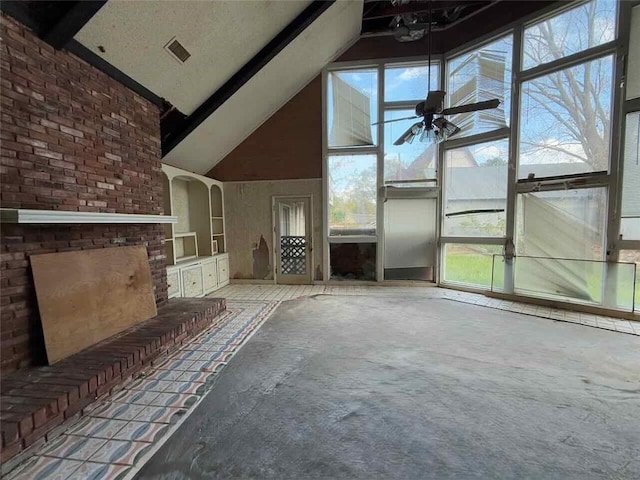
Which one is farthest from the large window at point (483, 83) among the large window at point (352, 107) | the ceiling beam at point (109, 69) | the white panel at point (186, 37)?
the ceiling beam at point (109, 69)

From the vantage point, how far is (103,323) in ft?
8.62

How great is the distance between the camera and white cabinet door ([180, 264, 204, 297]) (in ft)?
15.0

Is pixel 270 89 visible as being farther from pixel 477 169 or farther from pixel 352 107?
pixel 477 169

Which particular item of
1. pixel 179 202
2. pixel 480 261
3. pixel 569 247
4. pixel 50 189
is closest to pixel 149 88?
pixel 50 189

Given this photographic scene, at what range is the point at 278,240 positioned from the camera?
608cm

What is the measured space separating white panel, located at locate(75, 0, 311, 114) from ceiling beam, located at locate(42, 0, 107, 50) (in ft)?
0.65

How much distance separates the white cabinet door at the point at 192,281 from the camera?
4566 millimetres

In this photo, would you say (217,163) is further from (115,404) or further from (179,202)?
(115,404)

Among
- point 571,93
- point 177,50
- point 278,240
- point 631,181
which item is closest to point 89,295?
point 177,50

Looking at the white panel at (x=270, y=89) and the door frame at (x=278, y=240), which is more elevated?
the white panel at (x=270, y=89)

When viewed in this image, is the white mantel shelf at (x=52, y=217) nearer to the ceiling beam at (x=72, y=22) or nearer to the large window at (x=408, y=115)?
the ceiling beam at (x=72, y=22)

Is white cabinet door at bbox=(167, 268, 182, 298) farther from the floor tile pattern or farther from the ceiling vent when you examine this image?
the ceiling vent

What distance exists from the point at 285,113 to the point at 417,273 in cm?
418

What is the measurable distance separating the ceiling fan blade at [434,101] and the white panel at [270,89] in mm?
2225
